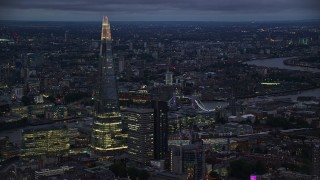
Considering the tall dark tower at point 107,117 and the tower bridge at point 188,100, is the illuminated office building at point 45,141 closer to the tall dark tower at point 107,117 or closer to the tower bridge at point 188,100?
the tall dark tower at point 107,117

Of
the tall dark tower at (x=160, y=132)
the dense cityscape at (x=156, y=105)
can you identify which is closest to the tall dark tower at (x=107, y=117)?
the dense cityscape at (x=156, y=105)

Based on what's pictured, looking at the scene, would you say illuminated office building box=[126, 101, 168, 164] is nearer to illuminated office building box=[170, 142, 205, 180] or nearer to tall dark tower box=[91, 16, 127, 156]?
tall dark tower box=[91, 16, 127, 156]

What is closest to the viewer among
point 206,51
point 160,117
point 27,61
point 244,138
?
point 160,117

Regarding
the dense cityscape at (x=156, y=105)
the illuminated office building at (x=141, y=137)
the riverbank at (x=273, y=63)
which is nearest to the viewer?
the dense cityscape at (x=156, y=105)

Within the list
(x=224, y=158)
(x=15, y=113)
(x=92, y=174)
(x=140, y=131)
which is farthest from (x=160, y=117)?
(x=15, y=113)

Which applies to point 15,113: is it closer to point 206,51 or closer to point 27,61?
point 27,61

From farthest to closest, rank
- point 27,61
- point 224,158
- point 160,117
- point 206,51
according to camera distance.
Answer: point 206,51 < point 27,61 < point 160,117 < point 224,158
